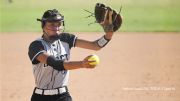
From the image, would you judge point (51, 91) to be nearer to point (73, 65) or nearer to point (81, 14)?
point (73, 65)

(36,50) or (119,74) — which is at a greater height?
(36,50)

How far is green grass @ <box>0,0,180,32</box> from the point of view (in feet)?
57.1

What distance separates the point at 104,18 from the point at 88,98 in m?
3.47

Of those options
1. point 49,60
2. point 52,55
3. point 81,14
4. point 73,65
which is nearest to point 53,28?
point 52,55

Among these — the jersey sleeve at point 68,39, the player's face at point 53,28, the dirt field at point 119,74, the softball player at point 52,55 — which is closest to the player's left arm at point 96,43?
the jersey sleeve at point 68,39

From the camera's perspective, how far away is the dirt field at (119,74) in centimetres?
834

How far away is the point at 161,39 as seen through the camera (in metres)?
14.6

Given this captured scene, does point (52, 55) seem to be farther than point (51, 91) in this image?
No

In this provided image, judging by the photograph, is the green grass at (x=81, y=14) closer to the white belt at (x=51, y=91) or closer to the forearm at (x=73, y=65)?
the white belt at (x=51, y=91)

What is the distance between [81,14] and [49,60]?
47.2 ft

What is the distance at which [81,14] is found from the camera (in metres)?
18.3

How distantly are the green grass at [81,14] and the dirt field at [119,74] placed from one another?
297 centimetres

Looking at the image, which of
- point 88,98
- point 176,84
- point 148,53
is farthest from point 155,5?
point 88,98

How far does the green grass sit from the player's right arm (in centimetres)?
1277
